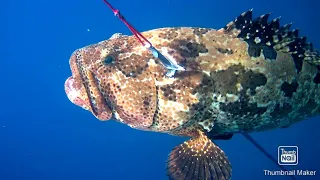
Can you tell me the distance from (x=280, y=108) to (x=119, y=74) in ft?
7.94

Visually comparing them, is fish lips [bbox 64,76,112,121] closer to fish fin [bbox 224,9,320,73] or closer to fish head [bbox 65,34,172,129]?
fish head [bbox 65,34,172,129]

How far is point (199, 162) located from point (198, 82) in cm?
110

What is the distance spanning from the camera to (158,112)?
4.28 meters

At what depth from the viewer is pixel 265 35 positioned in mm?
4473

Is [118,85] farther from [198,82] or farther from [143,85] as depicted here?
[198,82]

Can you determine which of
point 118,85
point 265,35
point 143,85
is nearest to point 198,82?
point 143,85

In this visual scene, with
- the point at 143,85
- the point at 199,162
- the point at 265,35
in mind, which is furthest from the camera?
the point at 265,35

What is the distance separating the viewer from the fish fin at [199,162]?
13.9ft

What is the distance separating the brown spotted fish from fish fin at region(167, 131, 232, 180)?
13 millimetres

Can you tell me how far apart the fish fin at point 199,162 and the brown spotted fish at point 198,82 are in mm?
13

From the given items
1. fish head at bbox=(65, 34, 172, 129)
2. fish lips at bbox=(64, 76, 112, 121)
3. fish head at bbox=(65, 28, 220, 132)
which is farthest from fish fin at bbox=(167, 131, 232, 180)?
fish lips at bbox=(64, 76, 112, 121)

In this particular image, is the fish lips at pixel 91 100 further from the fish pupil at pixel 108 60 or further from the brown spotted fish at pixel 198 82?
the fish pupil at pixel 108 60

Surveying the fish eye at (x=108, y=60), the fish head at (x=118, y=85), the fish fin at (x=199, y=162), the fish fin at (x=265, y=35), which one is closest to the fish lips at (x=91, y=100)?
the fish head at (x=118, y=85)

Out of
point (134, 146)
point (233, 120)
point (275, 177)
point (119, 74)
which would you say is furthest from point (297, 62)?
point (134, 146)
